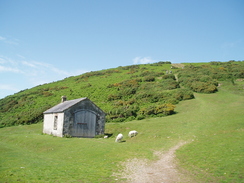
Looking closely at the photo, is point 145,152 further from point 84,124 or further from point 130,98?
point 130,98

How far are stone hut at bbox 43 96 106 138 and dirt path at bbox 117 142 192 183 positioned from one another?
15907 millimetres

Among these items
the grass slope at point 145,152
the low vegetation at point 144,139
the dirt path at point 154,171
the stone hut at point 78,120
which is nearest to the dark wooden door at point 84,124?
the stone hut at point 78,120

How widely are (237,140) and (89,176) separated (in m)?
13.8

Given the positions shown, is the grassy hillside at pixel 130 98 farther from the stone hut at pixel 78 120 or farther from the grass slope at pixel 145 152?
Result: the stone hut at pixel 78 120

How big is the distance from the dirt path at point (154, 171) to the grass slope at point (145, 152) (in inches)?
27.7

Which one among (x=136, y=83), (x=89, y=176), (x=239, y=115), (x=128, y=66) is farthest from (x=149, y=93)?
(x=128, y=66)

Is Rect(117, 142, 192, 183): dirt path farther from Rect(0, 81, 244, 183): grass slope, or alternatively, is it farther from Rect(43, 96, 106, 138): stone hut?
Rect(43, 96, 106, 138): stone hut

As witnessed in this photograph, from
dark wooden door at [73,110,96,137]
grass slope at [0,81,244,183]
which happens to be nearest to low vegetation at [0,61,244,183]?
grass slope at [0,81,244,183]

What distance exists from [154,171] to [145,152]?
5433mm

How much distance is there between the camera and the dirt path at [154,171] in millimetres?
10656

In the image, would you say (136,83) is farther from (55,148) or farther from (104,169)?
(104,169)

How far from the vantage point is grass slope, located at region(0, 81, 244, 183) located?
Result: 10996 millimetres

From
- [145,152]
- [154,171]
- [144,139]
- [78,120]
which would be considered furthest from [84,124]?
[154,171]

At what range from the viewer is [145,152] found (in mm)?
17734
